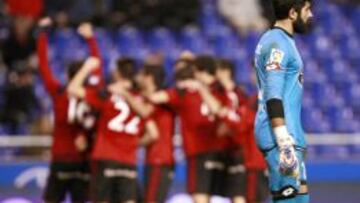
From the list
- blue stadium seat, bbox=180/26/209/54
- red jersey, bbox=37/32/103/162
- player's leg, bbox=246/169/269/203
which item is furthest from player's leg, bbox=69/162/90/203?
blue stadium seat, bbox=180/26/209/54

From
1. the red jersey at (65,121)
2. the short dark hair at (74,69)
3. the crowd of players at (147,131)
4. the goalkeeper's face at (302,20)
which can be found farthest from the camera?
the red jersey at (65,121)

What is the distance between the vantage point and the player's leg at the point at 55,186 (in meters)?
11.6

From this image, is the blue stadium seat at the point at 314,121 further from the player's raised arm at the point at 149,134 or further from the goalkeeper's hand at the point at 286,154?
the goalkeeper's hand at the point at 286,154

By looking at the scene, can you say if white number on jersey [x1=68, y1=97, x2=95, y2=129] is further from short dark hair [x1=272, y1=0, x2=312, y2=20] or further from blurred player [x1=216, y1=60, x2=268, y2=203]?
short dark hair [x1=272, y1=0, x2=312, y2=20]

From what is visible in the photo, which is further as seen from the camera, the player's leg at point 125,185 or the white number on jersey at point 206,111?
the white number on jersey at point 206,111

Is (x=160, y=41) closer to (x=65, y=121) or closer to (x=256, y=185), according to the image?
(x=256, y=185)

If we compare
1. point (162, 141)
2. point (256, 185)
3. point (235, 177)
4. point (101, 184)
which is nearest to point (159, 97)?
point (162, 141)

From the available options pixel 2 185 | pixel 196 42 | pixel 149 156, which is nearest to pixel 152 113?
pixel 149 156

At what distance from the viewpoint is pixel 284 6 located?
292 inches

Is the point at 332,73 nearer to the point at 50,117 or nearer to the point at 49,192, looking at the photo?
the point at 50,117

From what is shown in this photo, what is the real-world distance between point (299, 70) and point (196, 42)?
11.0 metres

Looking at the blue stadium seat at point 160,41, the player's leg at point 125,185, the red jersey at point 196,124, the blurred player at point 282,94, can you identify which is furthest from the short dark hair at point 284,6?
the blue stadium seat at point 160,41

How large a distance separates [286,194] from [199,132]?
4847mm

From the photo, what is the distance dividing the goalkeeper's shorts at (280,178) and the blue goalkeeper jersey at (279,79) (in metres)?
0.06
